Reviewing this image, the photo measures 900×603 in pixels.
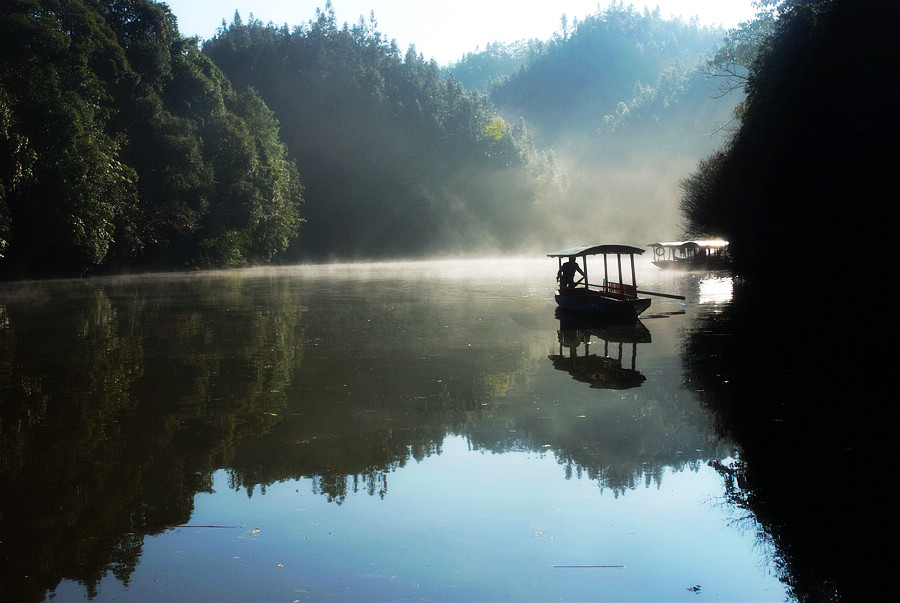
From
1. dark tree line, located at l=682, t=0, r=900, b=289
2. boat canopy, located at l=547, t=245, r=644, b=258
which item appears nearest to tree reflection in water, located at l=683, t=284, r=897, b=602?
boat canopy, located at l=547, t=245, r=644, b=258

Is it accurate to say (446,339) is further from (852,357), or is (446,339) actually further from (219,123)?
(219,123)

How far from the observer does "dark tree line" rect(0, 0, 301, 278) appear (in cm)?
4122

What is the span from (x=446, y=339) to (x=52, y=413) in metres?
9.60

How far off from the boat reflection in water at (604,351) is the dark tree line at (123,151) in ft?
94.2

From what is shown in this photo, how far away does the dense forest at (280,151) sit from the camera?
42312 millimetres

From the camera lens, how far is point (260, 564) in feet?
19.5

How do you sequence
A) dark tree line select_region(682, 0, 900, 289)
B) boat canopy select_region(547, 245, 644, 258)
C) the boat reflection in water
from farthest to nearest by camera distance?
boat canopy select_region(547, 245, 644, 258) → dark tree line select_region(682, 0, 900, 289) → the boat reflection in water

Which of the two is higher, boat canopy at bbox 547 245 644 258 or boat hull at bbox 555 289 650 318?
boat canopy at bbox 547 245 644 258

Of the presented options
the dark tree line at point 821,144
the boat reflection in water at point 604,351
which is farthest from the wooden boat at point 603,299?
the dark tree line at point 821,144

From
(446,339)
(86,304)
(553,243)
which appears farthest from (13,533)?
(553,243)

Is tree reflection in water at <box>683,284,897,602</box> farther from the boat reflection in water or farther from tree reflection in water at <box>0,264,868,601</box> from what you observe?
the boat reflection in water

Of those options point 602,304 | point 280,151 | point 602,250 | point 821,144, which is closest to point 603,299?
point 602,304

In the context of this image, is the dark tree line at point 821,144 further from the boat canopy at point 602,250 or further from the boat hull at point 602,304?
the boat hull at point 602,304

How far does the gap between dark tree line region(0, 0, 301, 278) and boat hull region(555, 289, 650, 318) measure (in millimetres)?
27418
